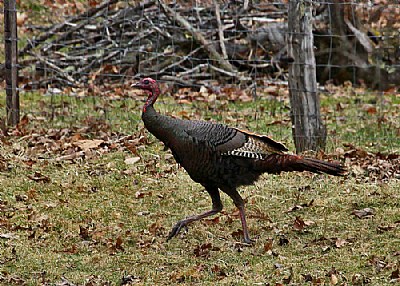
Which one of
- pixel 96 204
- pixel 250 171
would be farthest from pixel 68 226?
pixel 250 171

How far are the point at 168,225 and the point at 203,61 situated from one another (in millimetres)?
6370

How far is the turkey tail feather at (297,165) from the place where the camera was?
22.7 feet

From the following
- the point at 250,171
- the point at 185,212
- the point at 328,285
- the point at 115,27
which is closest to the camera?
the point at 328,285

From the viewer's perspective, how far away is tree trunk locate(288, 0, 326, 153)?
358 inches

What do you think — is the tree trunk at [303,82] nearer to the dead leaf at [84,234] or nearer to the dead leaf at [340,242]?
the dead leaf at [340,242]

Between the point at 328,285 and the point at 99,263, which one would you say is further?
the point at 99,263

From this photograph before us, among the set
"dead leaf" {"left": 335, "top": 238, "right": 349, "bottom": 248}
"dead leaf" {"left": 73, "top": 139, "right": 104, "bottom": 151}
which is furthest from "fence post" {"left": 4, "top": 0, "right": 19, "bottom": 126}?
"dead leaf" {"left": 335, "top": 238, "right": 349, "bottom": 248}

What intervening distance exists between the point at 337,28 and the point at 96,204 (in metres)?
6.95

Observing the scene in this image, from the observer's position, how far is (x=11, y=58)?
10.3 m

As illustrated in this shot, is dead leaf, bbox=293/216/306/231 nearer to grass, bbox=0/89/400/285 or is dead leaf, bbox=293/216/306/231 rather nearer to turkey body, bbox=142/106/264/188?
grass, bbox=0/89/400/285

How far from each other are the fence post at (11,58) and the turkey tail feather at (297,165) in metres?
4.51

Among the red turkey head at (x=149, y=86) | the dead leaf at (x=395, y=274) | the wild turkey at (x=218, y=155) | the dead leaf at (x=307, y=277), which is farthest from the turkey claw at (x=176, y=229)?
the dead leaf at (x=395, y=274)

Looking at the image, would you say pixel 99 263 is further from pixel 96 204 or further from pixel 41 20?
pixel 41 20

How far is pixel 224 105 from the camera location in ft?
39.1
